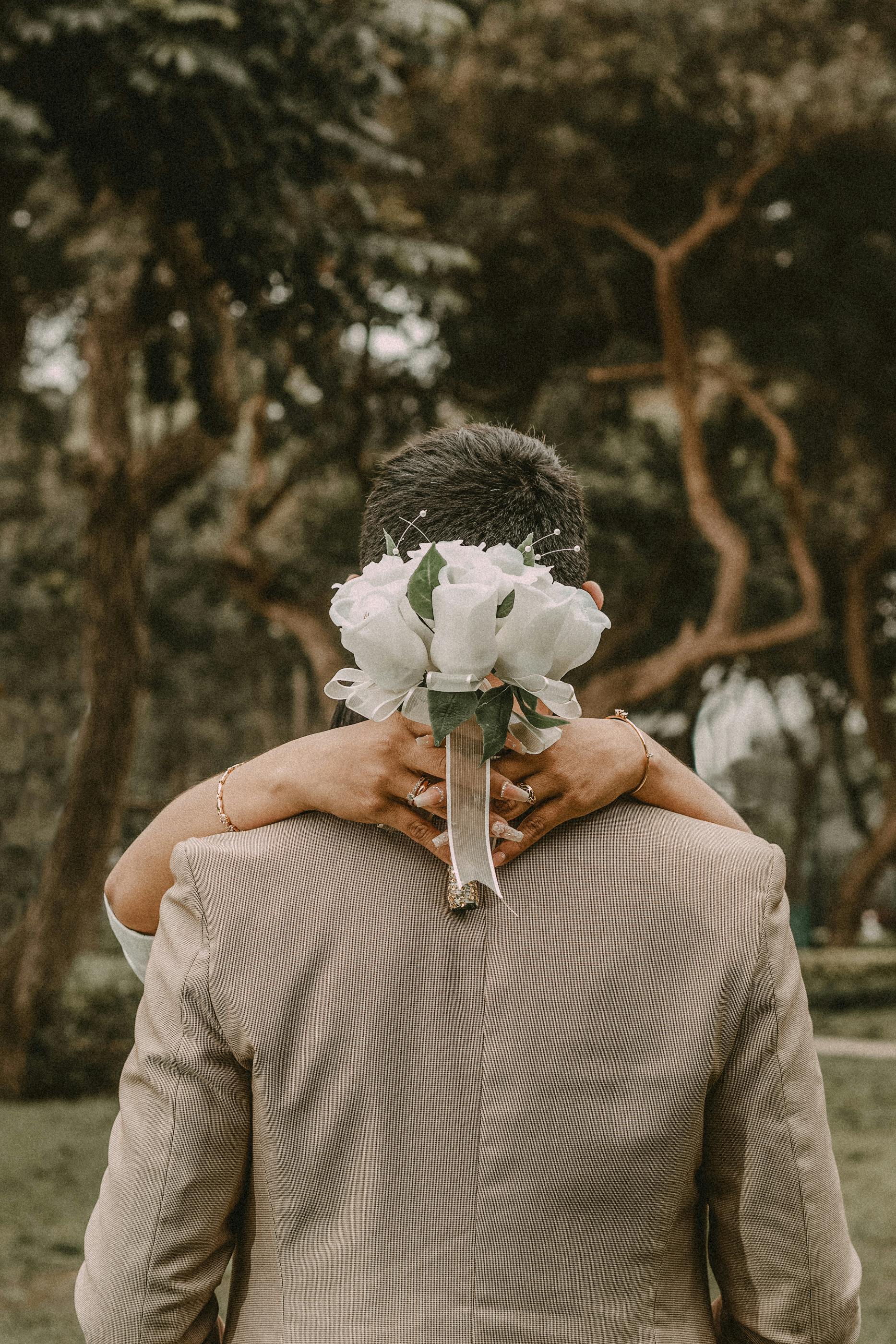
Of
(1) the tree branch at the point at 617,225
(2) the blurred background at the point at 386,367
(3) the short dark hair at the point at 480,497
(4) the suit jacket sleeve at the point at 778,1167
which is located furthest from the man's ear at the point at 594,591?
(1) the tree branch at the point at 617,225

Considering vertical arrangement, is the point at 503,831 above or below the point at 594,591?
below

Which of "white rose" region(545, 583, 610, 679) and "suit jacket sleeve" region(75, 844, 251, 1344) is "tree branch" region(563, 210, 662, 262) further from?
"suit jacket sleeve" region(75, 844, 251, 1344)

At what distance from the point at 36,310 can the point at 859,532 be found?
8.94 meters

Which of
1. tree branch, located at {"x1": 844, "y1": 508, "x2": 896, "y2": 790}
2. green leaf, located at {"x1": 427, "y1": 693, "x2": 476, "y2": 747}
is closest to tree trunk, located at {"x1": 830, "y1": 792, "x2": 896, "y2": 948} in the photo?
tree branch, located at {"x1": 844, "y1": 508, "x2": 896, "y2": 790}

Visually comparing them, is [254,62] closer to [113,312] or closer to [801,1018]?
[113,312]

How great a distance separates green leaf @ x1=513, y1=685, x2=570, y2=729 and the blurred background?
14.5 feet

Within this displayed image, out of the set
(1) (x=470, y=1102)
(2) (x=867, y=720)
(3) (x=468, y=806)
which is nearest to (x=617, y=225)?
(2) (x=867, y=720)

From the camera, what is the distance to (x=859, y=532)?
1408 centimetres

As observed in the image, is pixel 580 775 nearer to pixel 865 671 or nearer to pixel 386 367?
pixel 386 367

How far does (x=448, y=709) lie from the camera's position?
1245 mm

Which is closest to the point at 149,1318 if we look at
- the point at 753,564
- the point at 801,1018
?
the point at 801,1018

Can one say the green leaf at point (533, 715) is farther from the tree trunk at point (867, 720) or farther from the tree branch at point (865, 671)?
the tree branch at point (865, 671)

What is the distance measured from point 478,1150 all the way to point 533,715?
1.49ft

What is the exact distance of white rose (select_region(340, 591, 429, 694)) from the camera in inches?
48.4
